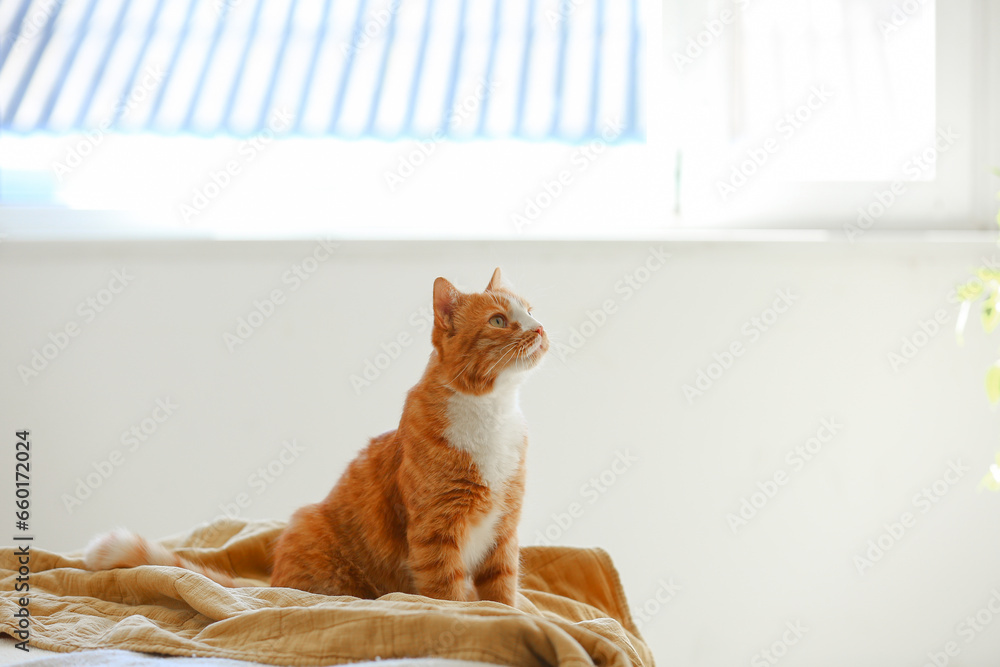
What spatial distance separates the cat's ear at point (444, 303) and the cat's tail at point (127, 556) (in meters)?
0.51

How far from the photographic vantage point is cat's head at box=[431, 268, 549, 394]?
1016 mm

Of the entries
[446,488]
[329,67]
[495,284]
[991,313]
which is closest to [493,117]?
[329,67]

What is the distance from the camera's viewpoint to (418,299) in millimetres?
1979

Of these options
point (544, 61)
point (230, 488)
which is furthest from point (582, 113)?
point (230, 488)

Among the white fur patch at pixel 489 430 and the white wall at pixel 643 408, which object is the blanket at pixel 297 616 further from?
the white wall at pixel 643 408

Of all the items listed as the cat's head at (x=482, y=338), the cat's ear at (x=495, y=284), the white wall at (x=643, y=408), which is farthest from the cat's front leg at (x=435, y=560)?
the white wall at (x=643, y=408)

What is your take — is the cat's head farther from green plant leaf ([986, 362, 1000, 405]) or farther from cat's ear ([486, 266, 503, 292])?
green plant leaf ([986, 362, 1000, 405])

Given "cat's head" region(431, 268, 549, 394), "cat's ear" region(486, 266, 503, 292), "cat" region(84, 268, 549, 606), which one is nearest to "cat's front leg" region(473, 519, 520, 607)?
"cat" region(84, 268, 549, 606)

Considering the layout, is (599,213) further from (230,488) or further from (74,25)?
(74,25)

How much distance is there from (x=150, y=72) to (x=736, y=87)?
159cm

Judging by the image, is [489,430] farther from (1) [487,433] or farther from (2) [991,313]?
(2) [991,313]

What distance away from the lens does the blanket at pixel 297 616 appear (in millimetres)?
802

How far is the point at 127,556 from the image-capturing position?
117 cm

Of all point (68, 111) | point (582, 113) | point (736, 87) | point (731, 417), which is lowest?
point (731, 417)
